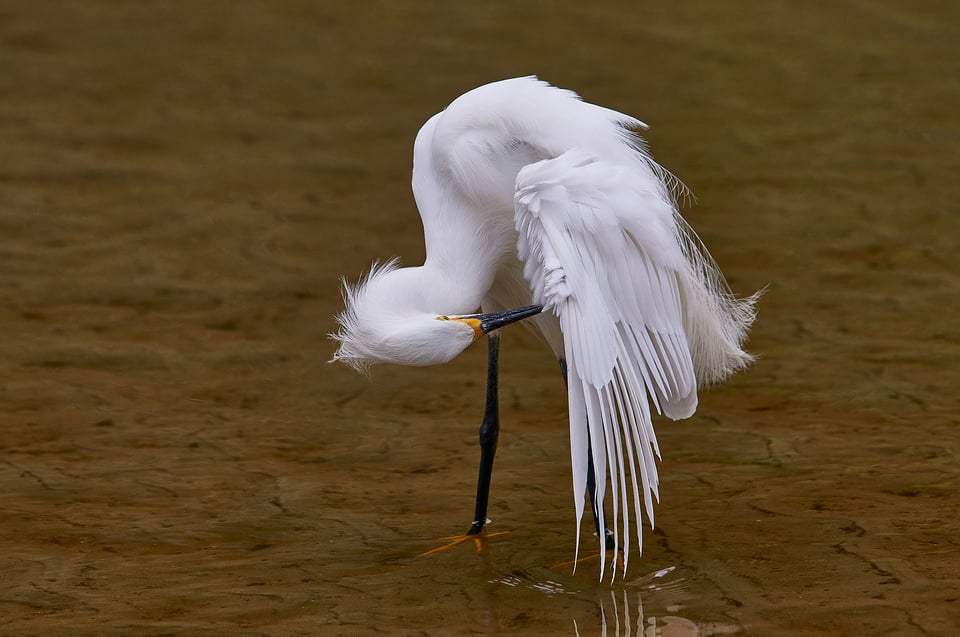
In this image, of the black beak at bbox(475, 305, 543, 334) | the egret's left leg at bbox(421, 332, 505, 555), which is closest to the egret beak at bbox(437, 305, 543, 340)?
the black beak at bbox(475, 305, 543, 334)

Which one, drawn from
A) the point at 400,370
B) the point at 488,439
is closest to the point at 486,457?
the point at 488,439

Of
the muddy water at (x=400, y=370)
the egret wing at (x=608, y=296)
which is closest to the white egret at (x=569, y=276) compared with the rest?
the egret wing at (x=608, y=296)

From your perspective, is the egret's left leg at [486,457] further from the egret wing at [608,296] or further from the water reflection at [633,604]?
the egret wing at [608,296]

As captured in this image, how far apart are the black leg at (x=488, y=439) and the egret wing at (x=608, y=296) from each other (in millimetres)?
708

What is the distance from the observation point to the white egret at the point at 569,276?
3.85 m

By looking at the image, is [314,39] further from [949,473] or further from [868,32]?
[949,473]

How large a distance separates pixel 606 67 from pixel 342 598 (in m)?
6.29

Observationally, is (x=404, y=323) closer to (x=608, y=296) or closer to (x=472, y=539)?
(x=608, y=296)

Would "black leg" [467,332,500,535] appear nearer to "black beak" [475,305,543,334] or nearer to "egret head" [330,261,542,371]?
"egret head" [330,261,542,371]

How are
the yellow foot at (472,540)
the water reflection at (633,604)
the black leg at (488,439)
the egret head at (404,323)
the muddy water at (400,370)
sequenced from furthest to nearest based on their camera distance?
the black leg at (488,439)
the yellow foot at (472,540)
the muddy water at (400,370)
the egret head at (404,323)
the water reflection at (633,604)

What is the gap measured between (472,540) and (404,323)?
3.25ft

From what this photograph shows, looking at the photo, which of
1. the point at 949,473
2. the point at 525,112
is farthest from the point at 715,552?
the point at 525,112

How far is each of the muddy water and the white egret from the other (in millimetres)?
445

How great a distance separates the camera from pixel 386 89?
945 centimetres
